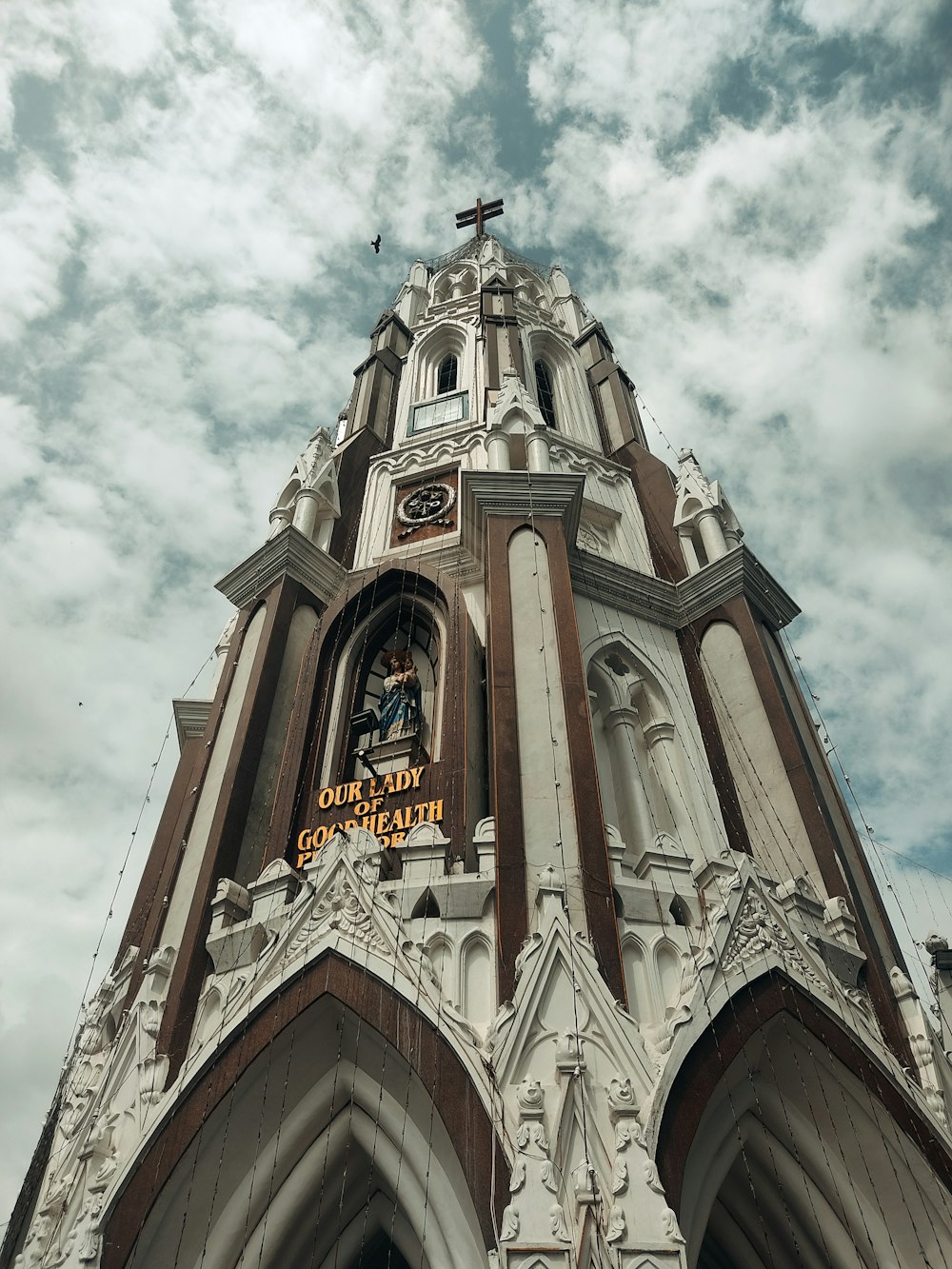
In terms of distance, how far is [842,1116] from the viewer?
10.8m

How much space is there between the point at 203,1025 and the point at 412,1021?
287 centimetres

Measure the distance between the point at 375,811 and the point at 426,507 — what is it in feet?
29.2

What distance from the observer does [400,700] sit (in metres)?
15.3

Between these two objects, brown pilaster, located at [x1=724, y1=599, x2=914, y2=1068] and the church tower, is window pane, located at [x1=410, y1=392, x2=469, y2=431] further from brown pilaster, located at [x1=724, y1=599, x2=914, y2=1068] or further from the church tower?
brown pilaster, located at [x1=724, y1=599, x2=914, y2=1068]

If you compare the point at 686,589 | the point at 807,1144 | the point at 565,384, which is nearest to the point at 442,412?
the point at 565,384

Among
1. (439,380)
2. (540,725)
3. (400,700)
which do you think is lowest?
(540,725)

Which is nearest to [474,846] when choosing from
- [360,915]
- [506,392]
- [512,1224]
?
[360,915]

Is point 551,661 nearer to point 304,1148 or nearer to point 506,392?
point 304,1148

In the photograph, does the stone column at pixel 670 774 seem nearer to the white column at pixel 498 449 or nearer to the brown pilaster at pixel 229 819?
the white column at pixel 498 449

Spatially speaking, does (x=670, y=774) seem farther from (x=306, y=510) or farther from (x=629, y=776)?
(x=306, y=510)

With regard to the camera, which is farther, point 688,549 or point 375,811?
point 688,549

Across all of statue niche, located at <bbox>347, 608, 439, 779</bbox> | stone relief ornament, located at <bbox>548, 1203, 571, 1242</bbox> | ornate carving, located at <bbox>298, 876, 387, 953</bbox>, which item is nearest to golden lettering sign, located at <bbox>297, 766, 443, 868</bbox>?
statue niche, located at <bbox>347, 608, 439, 779</bbox>

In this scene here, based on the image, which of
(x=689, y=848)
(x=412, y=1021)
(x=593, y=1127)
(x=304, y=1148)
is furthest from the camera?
(x=689, y=848)

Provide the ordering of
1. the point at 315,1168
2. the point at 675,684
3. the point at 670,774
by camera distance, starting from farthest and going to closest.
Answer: the point at 675,684
the point at 670,774
the point at 315,1168
